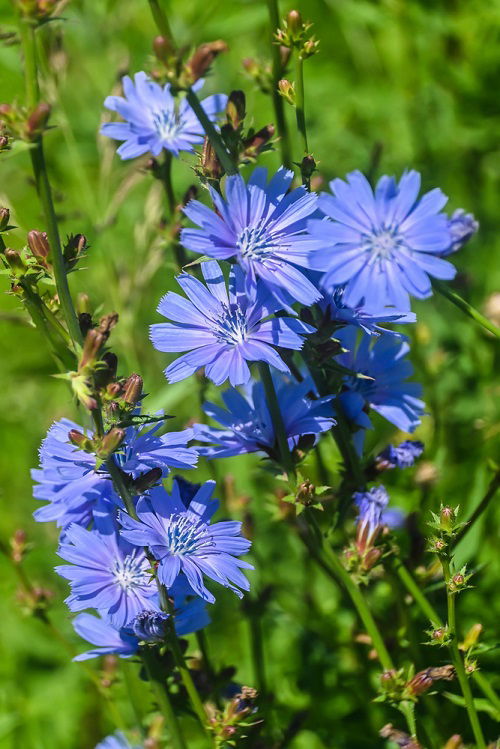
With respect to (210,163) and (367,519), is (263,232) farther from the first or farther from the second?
(367,519)

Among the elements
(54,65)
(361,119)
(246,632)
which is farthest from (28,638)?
(361,119)

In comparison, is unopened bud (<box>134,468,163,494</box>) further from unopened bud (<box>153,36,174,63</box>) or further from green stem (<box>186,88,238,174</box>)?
unopened bud (<box>153,36,174,63</box>)

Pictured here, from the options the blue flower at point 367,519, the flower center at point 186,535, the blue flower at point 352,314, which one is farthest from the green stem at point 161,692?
the blue flower at point 352,314

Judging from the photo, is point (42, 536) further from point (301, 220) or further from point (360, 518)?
point (301, 220)

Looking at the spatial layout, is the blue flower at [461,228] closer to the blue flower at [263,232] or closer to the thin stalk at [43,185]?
the blue flower at [263,232]

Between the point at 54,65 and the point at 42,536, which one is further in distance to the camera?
the point at 42,536

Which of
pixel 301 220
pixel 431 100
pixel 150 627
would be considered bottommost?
pixel 150 627

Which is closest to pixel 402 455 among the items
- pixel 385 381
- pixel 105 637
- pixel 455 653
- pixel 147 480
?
pixel 385 381
